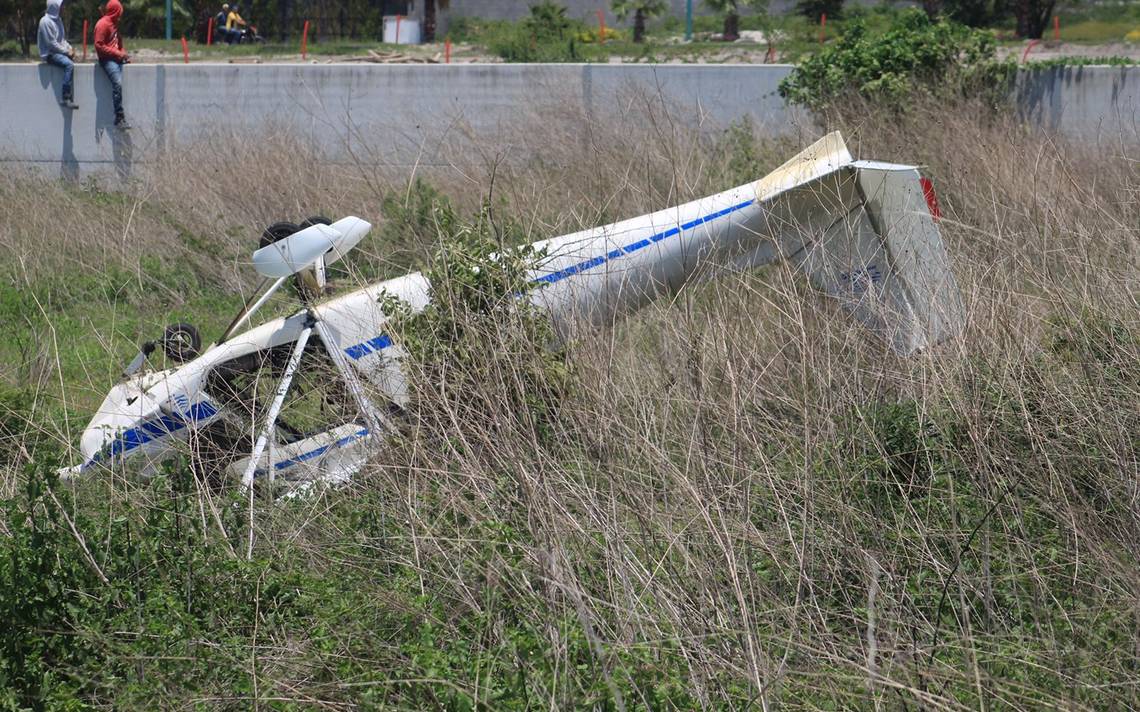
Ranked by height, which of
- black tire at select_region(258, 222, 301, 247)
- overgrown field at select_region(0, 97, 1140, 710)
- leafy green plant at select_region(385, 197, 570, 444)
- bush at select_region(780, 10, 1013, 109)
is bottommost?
overgrown field at select_region(0, 97, 1140, 710)

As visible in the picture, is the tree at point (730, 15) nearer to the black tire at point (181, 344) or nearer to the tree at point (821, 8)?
the tree at point (821, 8)

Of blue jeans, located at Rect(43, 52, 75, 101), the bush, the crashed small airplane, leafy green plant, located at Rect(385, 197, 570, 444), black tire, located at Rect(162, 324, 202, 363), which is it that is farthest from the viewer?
blue jeans, located at Rect(43, 52, 75, 101)

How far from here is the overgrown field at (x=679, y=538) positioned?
338cm

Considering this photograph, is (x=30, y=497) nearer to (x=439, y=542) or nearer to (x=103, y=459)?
(x=103, y=459)

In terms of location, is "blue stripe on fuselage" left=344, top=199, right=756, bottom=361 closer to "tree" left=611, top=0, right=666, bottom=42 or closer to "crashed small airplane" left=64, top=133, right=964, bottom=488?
"crashed small airplane" left=64, top=133, right=964, bottom=488

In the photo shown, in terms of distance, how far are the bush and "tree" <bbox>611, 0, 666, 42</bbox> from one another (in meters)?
23.9

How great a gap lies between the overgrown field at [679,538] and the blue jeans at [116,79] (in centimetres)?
1131

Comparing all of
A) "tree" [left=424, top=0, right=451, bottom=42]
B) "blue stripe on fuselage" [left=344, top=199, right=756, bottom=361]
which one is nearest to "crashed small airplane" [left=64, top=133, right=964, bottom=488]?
"blue stripe on fuselage" [left=344, top=199, right=756, bottom=361]

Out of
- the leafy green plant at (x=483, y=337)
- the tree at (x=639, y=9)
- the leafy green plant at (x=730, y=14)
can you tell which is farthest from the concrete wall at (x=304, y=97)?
the tree at (x=639, y=9)

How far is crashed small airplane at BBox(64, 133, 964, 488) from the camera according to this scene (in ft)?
16.7

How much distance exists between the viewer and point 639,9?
36781 millimetres

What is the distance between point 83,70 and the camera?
53.5 ft

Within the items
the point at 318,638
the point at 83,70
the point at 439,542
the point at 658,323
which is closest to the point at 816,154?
the point at 658,323

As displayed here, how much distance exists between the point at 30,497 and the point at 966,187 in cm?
725
